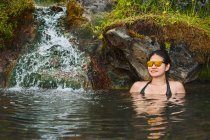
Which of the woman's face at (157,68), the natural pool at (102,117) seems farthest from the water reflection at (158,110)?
the woman's face at (157,68)

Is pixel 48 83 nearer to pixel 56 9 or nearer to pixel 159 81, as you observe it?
pixel 159 81

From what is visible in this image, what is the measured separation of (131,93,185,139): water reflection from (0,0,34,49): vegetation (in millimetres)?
4556

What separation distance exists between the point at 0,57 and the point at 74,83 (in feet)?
8.11

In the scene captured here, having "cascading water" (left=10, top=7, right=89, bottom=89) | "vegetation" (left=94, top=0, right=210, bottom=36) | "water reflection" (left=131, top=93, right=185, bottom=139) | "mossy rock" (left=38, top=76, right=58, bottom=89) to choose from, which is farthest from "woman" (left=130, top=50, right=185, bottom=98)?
"vegetation" (left=94, top=0, right=210, bottom=36)

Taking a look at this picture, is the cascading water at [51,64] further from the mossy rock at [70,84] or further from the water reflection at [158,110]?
the water reflection at [158,110]

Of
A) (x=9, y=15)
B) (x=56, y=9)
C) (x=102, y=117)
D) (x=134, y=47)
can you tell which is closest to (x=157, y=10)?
(x=134, y=47)

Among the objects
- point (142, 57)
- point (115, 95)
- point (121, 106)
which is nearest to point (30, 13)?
point (142, 57)

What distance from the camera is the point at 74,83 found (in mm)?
10344

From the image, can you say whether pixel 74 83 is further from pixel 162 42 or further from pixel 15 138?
pixel 15 138

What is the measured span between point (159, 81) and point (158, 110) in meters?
1.69

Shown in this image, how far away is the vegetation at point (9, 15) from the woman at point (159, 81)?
4.49 metres

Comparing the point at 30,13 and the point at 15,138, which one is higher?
the point at 30,13

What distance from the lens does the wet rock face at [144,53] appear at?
10.1 m

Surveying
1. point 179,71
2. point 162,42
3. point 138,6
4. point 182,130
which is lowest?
point 182,130
